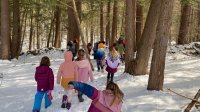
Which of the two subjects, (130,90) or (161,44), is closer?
(161,44)

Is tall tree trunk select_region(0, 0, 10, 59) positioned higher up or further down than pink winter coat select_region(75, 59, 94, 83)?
higher up

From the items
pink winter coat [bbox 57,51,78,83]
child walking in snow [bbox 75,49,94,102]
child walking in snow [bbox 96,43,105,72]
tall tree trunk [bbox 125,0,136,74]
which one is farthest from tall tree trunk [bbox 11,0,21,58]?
pink winter coat [bbox 57,51,78,83]

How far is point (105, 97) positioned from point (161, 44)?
6242mm

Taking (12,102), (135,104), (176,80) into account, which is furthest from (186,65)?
(12,102)

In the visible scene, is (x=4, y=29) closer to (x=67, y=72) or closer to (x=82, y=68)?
(x=82, y=68)

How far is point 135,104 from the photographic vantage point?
10211 mm

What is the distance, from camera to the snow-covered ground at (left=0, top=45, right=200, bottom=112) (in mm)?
10086

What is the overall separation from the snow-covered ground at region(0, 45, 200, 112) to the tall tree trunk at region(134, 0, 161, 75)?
469 millimetres

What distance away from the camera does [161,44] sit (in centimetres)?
1103

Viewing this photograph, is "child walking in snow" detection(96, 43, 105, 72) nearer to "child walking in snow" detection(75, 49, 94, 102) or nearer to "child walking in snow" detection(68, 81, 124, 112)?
"child walking in snow" detection(75, 49, 94, 102)

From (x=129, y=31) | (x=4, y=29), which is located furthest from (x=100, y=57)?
(x=4, y=29)

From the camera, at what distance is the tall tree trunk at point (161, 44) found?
10797mm

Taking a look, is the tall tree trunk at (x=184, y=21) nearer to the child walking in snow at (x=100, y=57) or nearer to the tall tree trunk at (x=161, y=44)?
the child walking in snow at (x=100, y=57)

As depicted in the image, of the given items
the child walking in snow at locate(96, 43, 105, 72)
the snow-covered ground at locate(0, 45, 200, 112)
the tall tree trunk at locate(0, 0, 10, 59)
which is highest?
the tall tree trunk at locate(0, 0, 10, 59)
